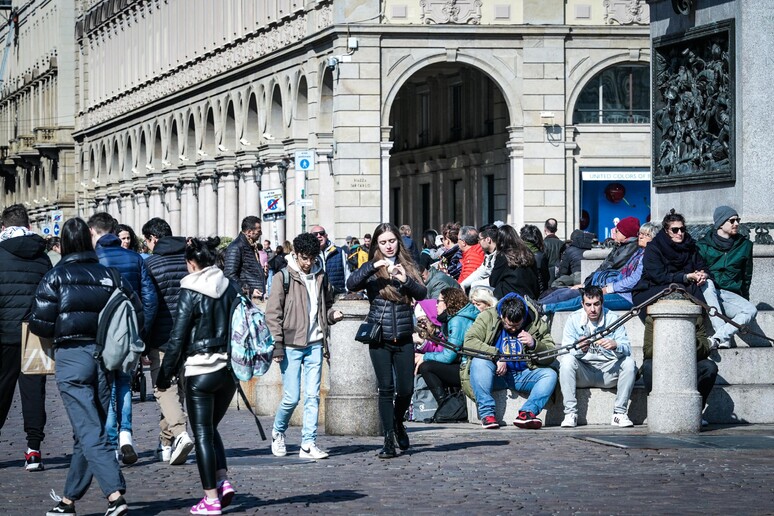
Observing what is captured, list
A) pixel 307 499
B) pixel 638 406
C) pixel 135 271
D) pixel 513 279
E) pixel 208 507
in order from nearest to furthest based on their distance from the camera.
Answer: pixel 208 507
pixel 307 499
pixel 135 271
pixel 638 406
pixel 513 279

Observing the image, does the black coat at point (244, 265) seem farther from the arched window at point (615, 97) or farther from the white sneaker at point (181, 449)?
the arched window at point (615, 97)

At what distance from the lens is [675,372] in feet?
56.7

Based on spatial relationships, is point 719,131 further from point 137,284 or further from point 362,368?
point 137,284

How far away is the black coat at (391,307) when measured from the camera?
15477 mm

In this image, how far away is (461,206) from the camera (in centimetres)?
5462

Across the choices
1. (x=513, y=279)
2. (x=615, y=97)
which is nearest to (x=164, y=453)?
(x=513, y=279)

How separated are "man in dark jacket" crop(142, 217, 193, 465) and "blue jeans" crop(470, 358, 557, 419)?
8.80ft

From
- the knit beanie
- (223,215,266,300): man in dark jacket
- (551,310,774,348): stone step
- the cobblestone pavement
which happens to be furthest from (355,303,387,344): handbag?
the knit beanie

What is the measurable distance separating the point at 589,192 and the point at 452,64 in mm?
4542

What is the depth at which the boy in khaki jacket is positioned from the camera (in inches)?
627

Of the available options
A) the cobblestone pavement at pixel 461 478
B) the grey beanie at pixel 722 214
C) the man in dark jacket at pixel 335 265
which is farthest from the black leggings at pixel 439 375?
the man in dark jacket at pixel 335 265

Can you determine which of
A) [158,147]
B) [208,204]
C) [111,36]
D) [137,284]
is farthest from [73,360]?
[111,36]

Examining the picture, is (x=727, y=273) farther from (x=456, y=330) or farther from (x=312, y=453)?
(x=312, y=453)

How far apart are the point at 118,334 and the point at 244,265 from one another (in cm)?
849
